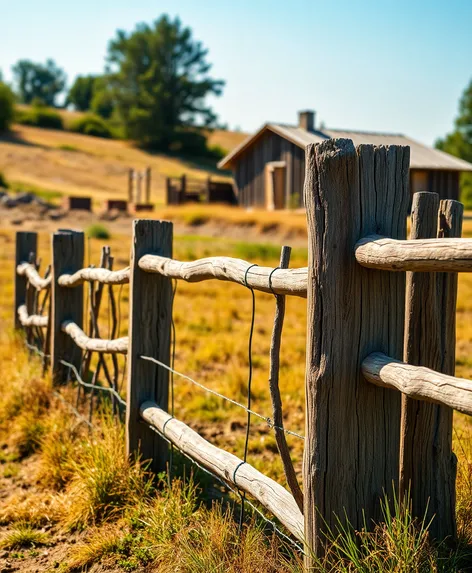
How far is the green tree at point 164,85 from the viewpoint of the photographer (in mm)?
57969

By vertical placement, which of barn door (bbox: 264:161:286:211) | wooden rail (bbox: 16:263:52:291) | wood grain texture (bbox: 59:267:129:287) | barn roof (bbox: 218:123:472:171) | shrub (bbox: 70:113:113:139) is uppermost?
shrub (bbox: 70:113:113:139)

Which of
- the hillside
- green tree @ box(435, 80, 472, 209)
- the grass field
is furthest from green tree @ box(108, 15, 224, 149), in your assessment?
the grass field

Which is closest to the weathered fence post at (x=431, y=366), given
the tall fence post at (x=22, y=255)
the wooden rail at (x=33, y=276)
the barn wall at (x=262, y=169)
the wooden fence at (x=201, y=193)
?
the wooden rail at (x=33, y=276)

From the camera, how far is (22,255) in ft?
24.7

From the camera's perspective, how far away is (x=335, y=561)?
8.13 feet

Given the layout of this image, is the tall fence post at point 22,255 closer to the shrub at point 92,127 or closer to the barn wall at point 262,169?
the barn wall at point 262,169

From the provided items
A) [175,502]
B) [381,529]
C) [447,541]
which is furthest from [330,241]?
[175,502]

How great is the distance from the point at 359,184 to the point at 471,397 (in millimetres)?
804

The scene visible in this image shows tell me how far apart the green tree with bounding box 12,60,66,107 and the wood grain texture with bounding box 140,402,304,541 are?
102900mm

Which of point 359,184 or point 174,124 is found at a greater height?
point 174,124

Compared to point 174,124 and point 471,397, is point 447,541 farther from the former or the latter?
point 174,124

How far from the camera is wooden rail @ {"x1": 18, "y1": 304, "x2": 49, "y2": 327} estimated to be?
6.29 metres

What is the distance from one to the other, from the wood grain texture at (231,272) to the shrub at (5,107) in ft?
187

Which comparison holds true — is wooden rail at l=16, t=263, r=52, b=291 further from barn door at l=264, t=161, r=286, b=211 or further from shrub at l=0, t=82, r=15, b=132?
shrub at l=0, t=82, r=15, b=132
